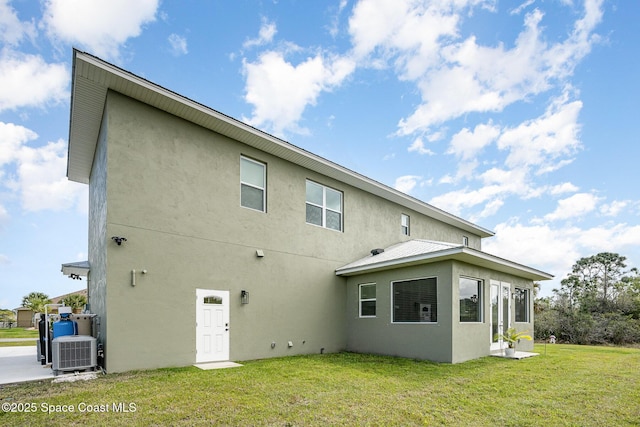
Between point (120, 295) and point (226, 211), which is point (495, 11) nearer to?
point (226, 211)

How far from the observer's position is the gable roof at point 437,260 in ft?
31.4

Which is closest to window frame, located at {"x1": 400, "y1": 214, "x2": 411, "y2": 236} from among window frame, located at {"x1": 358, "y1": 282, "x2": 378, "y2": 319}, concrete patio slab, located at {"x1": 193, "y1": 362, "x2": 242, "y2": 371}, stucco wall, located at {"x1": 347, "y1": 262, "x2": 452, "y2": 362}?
stucco wall, located at {"x1": 347, "y1": 262, "x2": 452, "y2": 362}

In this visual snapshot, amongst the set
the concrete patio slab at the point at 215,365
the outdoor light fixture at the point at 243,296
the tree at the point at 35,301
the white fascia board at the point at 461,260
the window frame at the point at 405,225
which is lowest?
the tree at the point at 35,301

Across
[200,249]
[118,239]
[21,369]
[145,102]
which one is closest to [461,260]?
[200,249]

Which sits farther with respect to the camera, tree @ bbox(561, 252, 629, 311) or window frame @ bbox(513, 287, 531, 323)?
tree @ bbox(561, 252, 629, 311)

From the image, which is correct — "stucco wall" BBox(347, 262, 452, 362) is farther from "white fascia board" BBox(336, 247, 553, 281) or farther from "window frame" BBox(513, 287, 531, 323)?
"window frame" BBox(513, 287, 531, 323)

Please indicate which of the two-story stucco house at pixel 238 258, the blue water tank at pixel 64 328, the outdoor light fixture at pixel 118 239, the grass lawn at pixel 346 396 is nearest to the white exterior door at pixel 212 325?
the two-story stucco house at pixel 238 258

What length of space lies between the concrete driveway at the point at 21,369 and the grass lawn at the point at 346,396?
Result: 66 cm

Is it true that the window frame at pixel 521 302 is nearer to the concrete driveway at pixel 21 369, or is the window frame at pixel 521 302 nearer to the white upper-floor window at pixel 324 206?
the white upper-floor window at pixel 324 206

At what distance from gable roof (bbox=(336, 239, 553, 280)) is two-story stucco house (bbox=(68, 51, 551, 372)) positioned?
Result: 2.4 inches

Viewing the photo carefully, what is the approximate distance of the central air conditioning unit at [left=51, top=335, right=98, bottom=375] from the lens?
24.2 ft

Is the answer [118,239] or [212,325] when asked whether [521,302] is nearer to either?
[212,325]

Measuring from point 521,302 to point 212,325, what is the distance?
10683 millimetres

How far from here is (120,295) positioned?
311 inches
